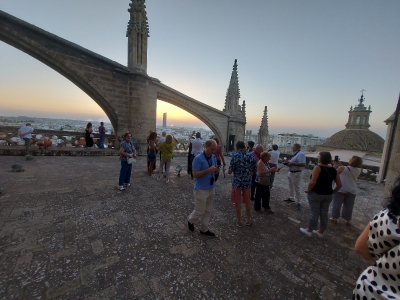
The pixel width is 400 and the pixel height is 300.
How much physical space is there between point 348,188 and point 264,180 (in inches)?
68.7

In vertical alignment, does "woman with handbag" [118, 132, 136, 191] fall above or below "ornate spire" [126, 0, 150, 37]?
below

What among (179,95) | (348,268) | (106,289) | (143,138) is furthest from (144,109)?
(348,268)

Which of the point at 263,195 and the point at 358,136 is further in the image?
the point at 358,136

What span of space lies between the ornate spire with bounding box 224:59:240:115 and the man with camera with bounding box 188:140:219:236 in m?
14.6

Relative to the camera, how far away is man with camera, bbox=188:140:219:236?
2941 mm

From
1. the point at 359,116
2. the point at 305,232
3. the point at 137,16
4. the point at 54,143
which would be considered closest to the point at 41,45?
the point at 54,143

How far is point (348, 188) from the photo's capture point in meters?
3.79

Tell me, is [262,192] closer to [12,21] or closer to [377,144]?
[12,21]

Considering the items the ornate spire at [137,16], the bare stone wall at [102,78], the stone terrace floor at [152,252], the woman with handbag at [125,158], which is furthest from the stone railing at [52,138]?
the woman with handbag at [125,158]

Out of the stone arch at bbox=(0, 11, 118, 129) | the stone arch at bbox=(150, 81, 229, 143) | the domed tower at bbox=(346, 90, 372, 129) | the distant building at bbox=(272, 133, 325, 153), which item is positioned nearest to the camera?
the stone arch at bbox=(0, 11, 118, 129)

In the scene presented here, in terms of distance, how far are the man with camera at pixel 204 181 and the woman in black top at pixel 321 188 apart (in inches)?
72.4

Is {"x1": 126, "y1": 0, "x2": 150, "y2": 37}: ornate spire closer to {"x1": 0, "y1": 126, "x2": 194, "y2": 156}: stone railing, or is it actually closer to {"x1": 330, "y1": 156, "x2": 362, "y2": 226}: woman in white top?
{"x1": 0, "y1": 126, "x2": 194, "y2": 156}: stone railing

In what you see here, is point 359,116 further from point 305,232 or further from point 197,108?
point 305,232

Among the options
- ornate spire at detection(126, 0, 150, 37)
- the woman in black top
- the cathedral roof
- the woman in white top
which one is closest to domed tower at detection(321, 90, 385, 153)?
the cathedral roof
